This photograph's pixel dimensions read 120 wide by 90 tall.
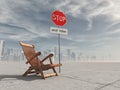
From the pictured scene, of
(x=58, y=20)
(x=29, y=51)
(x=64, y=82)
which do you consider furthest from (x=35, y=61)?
(x=58, y=20)

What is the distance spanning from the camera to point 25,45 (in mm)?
5035

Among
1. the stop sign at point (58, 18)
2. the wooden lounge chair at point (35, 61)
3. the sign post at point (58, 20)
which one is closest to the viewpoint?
the wooden lounge chair at point (35, 61)

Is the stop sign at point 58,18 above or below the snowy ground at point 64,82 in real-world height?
above

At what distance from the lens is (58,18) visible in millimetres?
6941

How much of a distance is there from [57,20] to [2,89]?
14.6 ft

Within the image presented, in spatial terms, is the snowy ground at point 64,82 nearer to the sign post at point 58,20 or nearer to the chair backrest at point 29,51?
the chair backrest at point 29,51

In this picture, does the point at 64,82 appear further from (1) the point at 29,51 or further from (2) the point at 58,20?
(2) the point at 58,20

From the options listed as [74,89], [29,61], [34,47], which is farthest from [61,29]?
[74,89]

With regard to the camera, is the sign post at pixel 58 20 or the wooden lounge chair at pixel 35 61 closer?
the wooden lounge chair at pixel 35 61

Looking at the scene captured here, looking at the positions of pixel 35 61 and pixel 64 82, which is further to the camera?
pixel 35 61

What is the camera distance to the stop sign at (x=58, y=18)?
22.3ft

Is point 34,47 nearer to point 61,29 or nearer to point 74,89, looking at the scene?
point 61,29

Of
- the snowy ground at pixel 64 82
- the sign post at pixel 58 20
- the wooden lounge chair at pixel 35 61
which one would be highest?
the sign post at pixel 58 20

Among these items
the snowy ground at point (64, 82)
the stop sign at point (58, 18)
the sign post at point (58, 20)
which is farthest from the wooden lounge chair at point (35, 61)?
the stop sign at point (58, 18)
